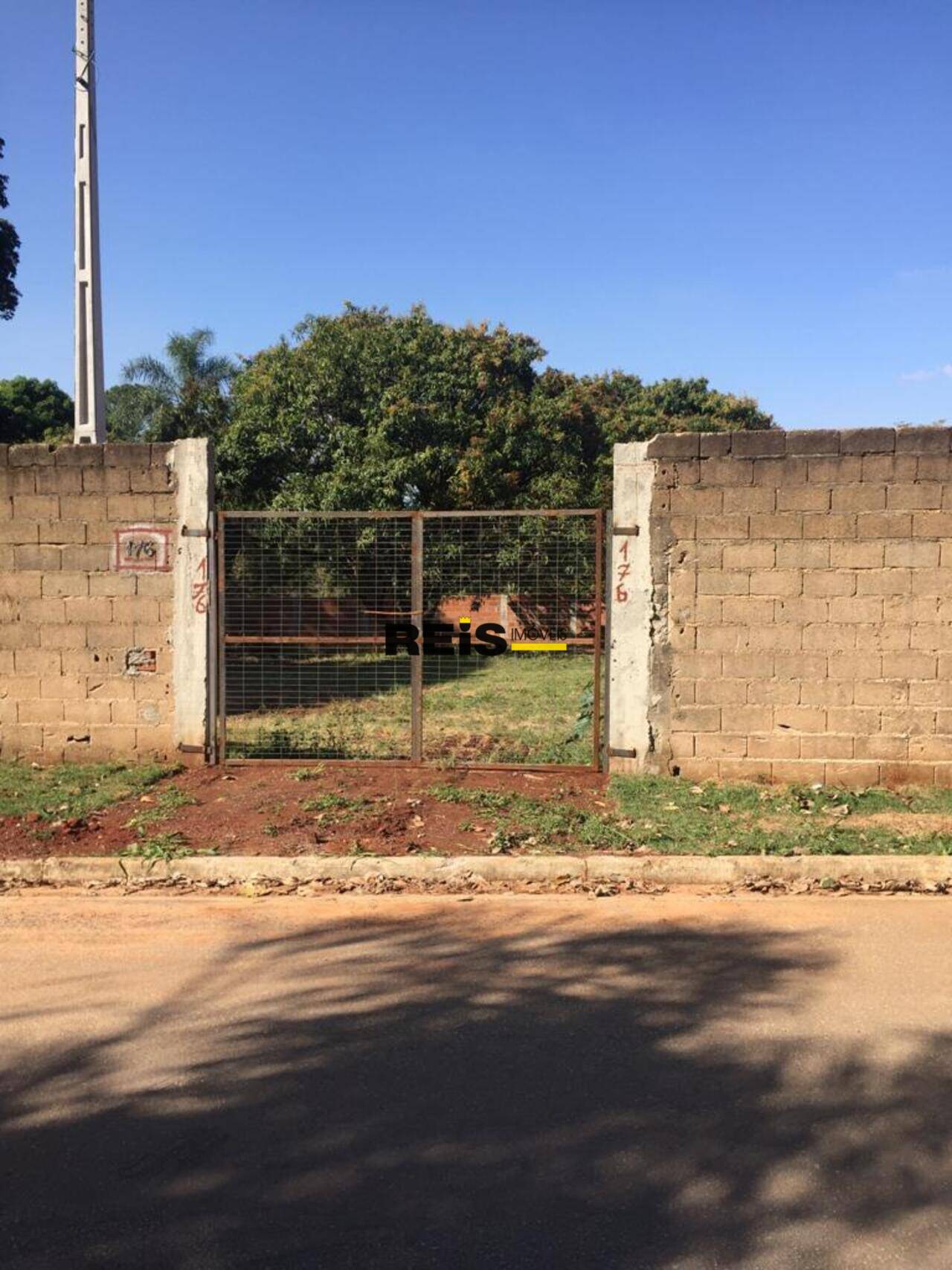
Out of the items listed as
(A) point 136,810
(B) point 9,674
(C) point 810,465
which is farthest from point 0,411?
(C) point 810,465

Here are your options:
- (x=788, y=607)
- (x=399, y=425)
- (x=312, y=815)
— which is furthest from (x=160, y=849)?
(x=399, y=425)

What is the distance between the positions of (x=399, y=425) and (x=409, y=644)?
13194mm

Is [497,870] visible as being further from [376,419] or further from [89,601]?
[376,419]

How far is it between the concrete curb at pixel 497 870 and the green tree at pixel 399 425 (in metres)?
13.0

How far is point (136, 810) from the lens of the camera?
25.3 ft

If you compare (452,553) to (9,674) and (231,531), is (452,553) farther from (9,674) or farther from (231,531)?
(9,674)

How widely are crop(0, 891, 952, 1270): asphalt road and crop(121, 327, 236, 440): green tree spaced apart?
68.5ft

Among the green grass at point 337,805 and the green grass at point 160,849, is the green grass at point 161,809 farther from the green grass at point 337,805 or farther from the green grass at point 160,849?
the green grass at point 337,805

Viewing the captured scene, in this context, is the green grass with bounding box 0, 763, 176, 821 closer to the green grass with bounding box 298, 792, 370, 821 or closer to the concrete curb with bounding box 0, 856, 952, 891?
the concrete curb with bounding box 0, 856, 952, 891

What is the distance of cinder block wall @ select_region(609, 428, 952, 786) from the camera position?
8.26 metres

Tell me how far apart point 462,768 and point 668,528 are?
2680mm

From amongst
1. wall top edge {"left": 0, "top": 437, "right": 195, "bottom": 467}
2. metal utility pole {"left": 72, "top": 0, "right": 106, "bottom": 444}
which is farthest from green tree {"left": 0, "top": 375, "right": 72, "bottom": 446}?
wall top edge {"left": 0, "top": 437, "right": 195, "bottom": 467}

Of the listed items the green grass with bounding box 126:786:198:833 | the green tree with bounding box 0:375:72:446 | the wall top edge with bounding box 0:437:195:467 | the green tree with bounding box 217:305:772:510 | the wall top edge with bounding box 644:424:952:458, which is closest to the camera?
the green grass with bounding box 126:786:198:833

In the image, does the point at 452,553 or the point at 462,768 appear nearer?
the point at 462,768
